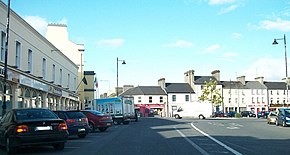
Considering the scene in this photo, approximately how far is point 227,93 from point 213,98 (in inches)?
606

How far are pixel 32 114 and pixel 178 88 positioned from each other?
261ft

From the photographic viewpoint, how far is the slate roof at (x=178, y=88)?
90.7 meters

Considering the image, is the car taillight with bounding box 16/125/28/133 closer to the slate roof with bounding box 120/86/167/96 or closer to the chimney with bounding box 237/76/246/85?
the slate roof with bounding box 120/86/167/96

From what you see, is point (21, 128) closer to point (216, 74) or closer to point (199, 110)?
point (199, 110)

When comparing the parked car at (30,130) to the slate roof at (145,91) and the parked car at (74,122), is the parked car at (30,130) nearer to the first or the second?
the parked car at (74,122)

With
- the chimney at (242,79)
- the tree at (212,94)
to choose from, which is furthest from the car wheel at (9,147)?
the chimney at (242,79)

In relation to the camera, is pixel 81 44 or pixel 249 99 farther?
pixel 249 99

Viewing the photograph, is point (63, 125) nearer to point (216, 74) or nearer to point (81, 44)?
point (81, 44)

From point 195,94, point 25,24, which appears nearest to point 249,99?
point 195,94

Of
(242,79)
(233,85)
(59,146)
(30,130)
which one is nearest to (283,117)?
(59,146)

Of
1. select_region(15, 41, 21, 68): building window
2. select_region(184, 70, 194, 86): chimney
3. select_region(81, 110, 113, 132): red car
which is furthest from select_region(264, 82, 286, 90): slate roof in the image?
select_region(15, 41, 21, 68): building window

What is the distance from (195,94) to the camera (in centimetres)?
9088

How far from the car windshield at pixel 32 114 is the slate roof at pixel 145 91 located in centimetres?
7485

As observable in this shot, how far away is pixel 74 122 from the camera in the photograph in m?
19.0
